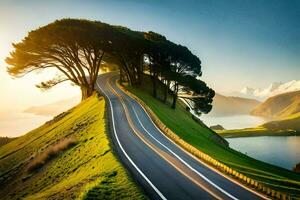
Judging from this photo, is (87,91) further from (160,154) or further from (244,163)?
(160,154)

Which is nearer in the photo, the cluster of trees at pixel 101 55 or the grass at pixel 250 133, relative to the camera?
the cluster of trees at pixel 101 55

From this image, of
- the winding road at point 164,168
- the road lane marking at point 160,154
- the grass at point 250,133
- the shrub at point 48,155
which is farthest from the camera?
the grass at point 250,133

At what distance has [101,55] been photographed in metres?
63.6

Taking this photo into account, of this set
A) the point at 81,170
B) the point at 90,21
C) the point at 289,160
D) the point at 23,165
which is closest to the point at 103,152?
the point at 81,170

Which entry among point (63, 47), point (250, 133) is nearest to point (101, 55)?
point (63, 47)

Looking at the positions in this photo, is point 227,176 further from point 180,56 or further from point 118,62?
point 118,62

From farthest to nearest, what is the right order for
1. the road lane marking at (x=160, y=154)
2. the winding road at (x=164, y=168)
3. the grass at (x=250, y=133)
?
the grass at (x=250, y=133)
the road lane marking at (x=160, y=154)
the winding road at (x=164, y=168)

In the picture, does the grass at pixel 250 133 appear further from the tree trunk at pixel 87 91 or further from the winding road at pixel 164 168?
the winding road at pixel 164 168

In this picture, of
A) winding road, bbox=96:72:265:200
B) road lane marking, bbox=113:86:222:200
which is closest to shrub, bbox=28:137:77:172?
winding road, bbox=96:72:265:200

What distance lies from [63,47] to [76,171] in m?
36.4

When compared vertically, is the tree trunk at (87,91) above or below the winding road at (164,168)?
above

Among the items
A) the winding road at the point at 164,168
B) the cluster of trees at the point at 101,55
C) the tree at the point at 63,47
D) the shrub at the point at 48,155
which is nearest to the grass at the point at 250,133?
the cluster of trees at the point at 101,55

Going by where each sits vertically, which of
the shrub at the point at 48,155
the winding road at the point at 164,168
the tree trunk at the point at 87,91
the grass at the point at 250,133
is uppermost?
the tree trunk at the point at 87,91

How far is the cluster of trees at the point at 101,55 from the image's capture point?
55750 mm
